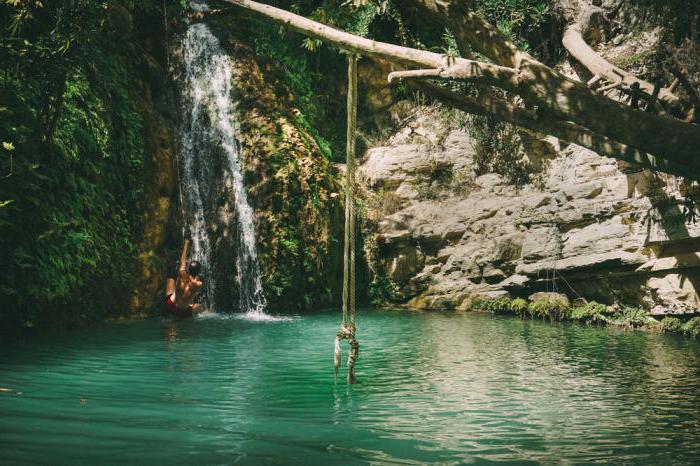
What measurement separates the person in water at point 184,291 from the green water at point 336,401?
1408 millimetres

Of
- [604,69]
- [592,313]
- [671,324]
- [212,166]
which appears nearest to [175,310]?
[212,166]

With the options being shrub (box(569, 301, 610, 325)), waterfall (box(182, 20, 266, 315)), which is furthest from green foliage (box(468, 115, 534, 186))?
waterfall (box(182, 20, 266, 315))

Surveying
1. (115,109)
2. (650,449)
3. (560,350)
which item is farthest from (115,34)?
(650,449)

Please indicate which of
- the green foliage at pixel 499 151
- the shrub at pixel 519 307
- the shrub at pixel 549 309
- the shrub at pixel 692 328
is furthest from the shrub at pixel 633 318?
the green foliage at pixel 499 151

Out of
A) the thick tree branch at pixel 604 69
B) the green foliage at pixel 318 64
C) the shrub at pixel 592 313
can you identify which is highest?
the green foliage at pixel 318 64

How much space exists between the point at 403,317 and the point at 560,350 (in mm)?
4902

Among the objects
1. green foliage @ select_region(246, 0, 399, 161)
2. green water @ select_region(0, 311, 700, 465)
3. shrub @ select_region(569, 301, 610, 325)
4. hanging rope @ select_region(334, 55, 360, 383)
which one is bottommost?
green water @ select_region(0, 311, 700, 465)

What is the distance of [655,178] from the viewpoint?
42.0 ft

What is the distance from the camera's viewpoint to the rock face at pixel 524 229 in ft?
40.8

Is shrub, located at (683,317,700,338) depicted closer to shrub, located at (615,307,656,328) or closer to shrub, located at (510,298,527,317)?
shrub, located at (615,307,656,328)

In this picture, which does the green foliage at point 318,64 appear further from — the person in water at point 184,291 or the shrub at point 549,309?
the shrub at point 549,309

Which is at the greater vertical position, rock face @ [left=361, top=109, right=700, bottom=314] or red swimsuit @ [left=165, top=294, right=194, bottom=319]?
rock face @ [left=361, top=109, right=700, bottom=314]

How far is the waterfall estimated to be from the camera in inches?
543

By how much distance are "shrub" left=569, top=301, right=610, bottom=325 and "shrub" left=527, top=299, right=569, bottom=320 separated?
0.21m
